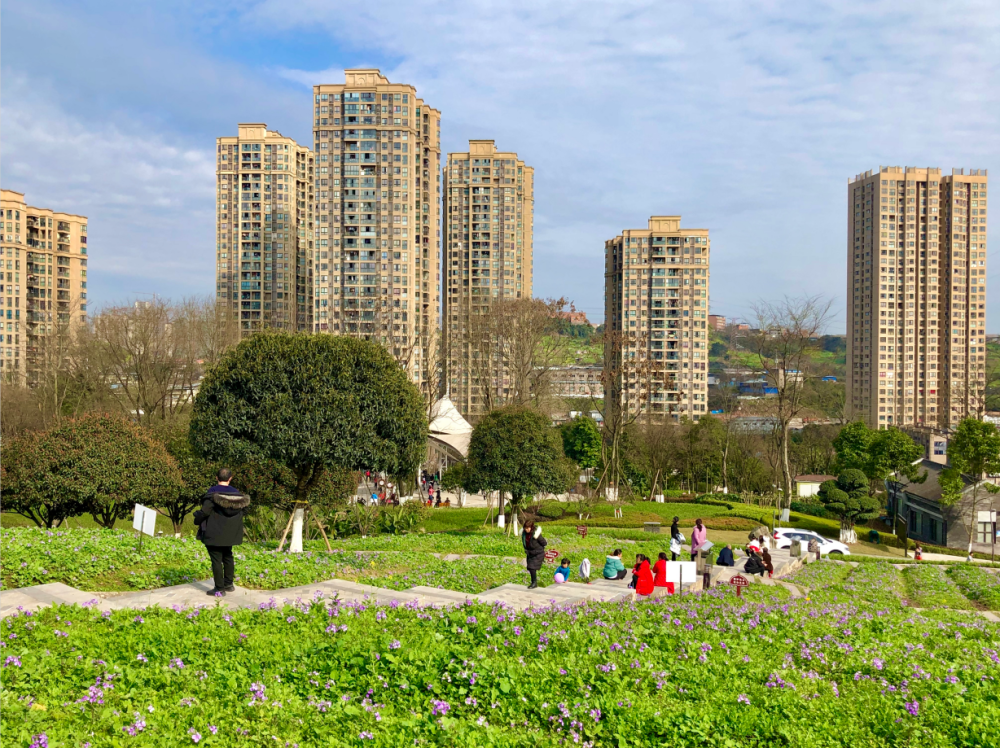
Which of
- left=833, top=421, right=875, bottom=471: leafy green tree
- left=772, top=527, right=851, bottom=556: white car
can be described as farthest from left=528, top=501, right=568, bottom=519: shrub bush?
left=833, top=421, right=875, bottom=471: leafy green tree

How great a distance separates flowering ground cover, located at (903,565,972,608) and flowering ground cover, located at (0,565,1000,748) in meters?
8.83

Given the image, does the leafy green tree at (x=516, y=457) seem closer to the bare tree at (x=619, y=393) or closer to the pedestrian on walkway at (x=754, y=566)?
the bare tree at (x=619, y=393)

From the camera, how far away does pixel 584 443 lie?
52188 millimetres

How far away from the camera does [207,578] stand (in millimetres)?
10750

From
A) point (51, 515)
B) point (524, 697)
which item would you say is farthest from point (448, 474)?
point (524, 697)

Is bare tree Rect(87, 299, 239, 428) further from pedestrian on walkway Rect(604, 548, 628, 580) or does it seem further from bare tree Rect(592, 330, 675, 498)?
pedestrian on walkway Rect(604, 548, 628, 580)

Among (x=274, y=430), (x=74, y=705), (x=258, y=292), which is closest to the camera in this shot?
(x=74, y=705)

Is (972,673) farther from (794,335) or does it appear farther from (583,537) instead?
(794,335)

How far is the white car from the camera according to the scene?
27.2 m

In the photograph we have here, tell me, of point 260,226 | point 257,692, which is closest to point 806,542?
point 257,692

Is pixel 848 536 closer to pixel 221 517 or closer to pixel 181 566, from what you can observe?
pixel 181 566

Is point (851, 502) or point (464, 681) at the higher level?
point (464, 681)

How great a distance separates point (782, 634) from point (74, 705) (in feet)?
22.7

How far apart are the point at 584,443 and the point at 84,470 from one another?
1410 inches
